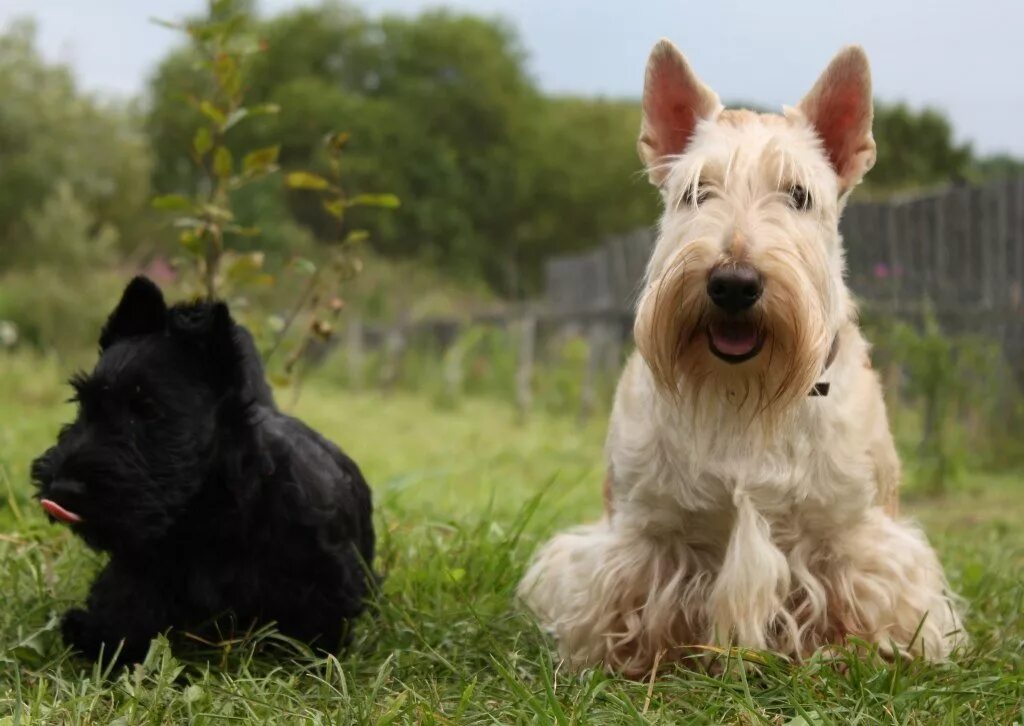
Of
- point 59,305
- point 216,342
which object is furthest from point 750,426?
point 59,305

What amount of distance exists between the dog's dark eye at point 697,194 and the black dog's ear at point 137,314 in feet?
4.34

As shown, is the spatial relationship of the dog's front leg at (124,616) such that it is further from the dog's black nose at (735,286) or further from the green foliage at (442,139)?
the green foliage at (442,139)

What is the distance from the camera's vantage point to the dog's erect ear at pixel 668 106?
122 inches

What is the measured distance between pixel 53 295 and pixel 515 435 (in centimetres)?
825

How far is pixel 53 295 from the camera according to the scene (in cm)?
1534

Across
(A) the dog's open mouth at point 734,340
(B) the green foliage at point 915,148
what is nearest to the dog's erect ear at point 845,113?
(A) the dog's open mouth at point 734,340

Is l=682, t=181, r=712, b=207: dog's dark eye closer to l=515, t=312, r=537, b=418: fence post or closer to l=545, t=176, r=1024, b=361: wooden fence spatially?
l=545, t=176, r=1024, b=361: wooden fence

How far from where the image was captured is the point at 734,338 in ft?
8.88

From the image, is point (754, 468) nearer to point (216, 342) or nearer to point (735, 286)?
point (735, 286)

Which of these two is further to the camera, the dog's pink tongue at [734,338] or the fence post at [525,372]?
the fence post at [525,372]

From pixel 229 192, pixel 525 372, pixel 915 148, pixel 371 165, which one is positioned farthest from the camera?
pixel 371 165

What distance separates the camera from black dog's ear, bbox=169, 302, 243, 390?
9.12 feet

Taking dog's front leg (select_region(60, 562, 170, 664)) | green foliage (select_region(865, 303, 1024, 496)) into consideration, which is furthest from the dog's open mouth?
green foliage (select_region(865, 303, 1024, 496))

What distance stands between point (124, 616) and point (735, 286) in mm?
1693
